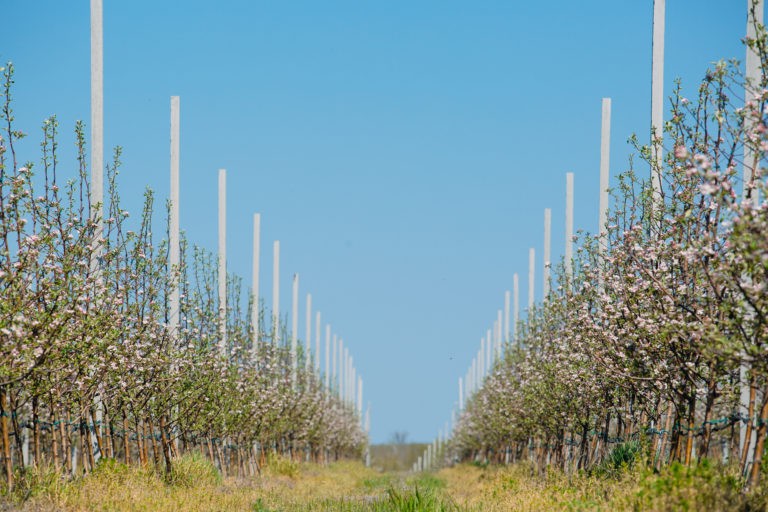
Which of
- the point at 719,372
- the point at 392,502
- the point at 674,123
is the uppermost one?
the point at 674,123

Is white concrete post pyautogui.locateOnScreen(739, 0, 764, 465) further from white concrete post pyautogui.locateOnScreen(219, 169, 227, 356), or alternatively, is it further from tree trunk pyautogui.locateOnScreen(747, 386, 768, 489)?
white concrete post pyautogui.locateOnScreen(219, 169, 227, 356)

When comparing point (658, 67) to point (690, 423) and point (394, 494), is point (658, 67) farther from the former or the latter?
point (394, 494)

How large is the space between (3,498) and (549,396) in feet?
37.7

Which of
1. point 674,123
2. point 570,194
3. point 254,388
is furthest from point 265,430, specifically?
point 674,123

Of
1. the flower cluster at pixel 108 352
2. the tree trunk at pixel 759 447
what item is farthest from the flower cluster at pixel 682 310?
the flower cluster at pixel 108 352

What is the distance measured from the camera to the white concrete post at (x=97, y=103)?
662 inches

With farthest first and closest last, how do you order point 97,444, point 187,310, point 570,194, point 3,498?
point 570,194
point 187,310
point 97,444
point 3,498

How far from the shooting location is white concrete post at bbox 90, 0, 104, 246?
1681 centimetres

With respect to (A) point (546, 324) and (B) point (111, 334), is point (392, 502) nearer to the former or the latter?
(B) point (111, 334)

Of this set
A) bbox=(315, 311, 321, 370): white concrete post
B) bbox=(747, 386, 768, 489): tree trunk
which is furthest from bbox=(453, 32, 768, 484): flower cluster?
bbox=(315, 311, 321, 370): white concrete post

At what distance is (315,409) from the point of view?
4028 cm

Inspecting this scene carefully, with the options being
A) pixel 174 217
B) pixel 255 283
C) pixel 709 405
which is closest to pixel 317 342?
pixel 255 283

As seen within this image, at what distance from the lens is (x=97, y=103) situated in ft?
57.1

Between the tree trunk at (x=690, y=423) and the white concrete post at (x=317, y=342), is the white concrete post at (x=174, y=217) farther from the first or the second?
the white concrete post at (x=317, y=342)
